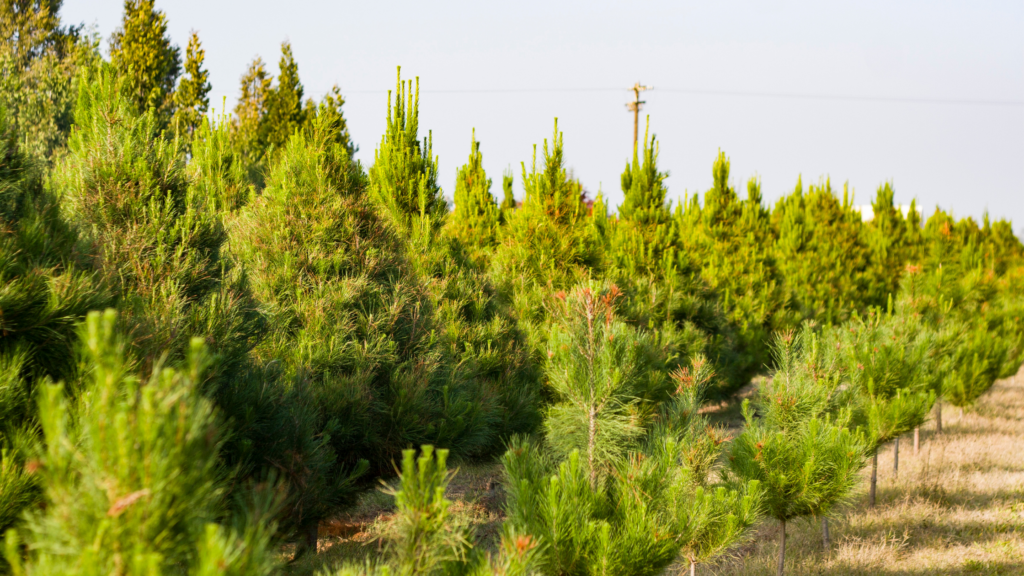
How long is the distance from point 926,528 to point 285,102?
74.8 ft

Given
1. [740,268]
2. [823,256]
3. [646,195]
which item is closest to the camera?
[646,195]

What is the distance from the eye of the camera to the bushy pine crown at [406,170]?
26.8 ft

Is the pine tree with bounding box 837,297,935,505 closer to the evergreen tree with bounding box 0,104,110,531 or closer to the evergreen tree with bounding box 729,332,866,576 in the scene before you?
the evergreen tree with bounding box 729,332,866,576

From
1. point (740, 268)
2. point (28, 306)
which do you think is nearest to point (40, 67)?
point (740, 268)

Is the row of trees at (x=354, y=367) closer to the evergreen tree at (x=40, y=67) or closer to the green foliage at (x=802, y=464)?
the green foliage at (x=802, y=464)

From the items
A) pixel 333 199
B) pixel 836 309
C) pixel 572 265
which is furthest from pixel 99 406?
pixel 836 309

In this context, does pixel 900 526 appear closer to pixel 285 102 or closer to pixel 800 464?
pixel 800 464

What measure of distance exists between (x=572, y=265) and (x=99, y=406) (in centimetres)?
747

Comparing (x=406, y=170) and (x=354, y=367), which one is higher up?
(x=406, y=170)

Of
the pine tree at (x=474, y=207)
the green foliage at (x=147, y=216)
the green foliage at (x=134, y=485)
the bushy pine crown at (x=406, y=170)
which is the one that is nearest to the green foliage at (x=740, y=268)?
the pine tree at (x=474, y=207)

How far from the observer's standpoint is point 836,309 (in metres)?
17.3

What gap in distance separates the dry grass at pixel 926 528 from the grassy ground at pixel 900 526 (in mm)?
13

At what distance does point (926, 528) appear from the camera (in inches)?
334

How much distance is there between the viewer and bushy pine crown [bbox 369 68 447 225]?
322 inches
